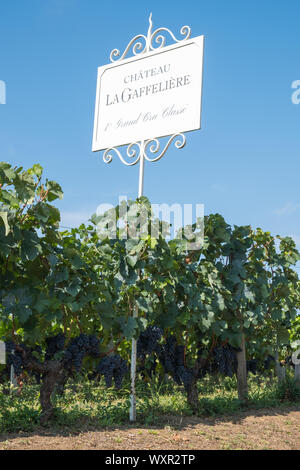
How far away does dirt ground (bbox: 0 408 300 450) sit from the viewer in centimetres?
A: 396

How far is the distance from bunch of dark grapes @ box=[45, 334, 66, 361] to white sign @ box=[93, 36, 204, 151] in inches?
108

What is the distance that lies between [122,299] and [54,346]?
821mm

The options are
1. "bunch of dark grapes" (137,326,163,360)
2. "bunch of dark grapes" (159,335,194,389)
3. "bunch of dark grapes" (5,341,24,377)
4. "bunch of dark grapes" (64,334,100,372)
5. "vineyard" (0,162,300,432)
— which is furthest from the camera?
"bunch of dark grapes" (159,335,194,389)

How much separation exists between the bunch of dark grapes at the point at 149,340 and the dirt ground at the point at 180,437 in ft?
2.66

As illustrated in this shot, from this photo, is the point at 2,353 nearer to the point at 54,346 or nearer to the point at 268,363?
the point at 54,346

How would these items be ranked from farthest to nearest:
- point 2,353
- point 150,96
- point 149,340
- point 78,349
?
point 150,96
point 149,340
point 78,349
point 2,353

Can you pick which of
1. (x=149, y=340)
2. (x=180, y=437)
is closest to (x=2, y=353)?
(x=149, y=340)

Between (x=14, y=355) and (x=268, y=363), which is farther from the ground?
(x=14, y=355)

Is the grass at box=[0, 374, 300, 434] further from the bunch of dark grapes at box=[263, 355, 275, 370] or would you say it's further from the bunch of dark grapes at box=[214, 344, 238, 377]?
→ the bunch of dark grapes at box=[263, 355, 275, 370]

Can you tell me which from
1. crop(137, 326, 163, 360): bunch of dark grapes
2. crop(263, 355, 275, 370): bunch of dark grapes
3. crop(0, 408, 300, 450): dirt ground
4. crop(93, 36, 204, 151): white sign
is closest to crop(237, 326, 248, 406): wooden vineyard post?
crop(0, 408, 300, 450): dirt ground

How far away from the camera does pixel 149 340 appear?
18.2 feet

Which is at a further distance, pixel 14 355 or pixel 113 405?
pixel 113 405

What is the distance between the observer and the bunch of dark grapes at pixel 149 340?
551cm
